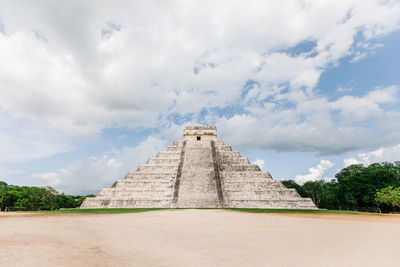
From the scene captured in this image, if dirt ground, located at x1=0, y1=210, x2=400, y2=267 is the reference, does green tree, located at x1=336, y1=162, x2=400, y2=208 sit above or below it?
above

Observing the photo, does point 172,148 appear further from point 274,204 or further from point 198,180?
point 274,204

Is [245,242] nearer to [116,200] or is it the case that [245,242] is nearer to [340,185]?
[116,200]

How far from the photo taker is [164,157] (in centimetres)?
3141

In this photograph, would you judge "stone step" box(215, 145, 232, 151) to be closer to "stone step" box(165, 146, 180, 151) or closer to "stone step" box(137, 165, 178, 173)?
"stone step" box(165, 146, 180, 151)

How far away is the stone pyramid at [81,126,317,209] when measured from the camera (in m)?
22.4

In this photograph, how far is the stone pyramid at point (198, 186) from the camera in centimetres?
2236

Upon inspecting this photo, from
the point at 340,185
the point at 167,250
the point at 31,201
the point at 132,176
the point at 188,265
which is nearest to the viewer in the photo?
the point at 188,265

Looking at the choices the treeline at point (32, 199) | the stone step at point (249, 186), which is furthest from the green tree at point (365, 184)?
the treeline at point (32, 199)

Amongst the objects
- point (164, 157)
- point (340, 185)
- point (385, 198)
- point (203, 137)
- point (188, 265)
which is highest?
Answer: point (203, 137)

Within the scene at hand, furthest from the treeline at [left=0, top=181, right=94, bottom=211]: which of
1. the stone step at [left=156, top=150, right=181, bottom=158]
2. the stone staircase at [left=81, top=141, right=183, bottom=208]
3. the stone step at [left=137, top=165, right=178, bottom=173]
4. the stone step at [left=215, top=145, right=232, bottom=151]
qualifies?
the stone step at [left=215, top=145, right=232, bottom=151]

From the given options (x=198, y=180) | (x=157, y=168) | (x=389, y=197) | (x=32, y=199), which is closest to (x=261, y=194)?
(x=198, y=180)

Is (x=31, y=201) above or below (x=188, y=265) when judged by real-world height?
above

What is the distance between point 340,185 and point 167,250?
36941 millimetres

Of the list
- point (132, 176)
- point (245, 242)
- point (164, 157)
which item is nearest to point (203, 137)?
point (164, 157)
